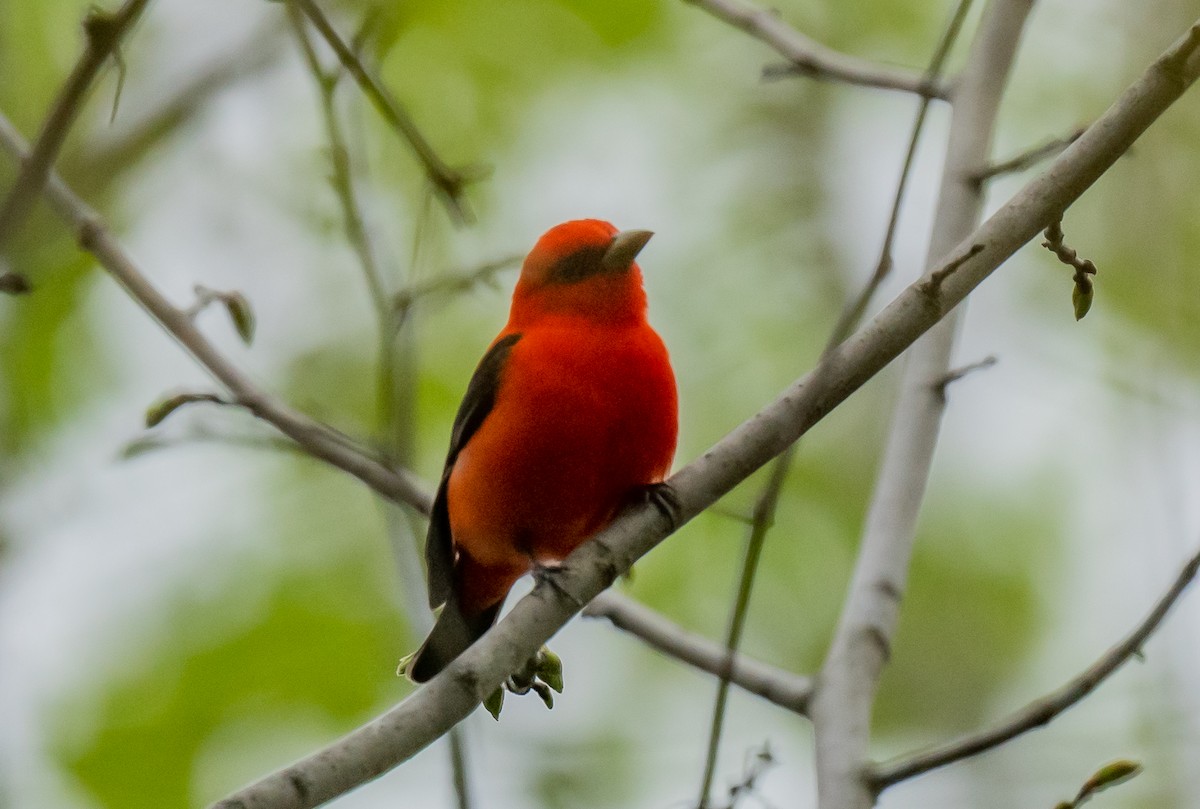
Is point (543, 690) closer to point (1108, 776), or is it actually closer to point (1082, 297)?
point (1108, 776)

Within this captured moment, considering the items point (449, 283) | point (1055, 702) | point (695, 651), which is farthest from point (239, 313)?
point (1055, 702)

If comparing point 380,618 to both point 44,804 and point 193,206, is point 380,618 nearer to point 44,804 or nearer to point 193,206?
point 44,804

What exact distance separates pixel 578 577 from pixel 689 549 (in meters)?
6.68

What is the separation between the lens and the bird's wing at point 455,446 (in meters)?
4.65

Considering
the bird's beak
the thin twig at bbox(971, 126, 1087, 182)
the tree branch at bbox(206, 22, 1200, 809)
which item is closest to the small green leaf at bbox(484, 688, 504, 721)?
the tree branch at bbox(206, 22, 1200, 809)

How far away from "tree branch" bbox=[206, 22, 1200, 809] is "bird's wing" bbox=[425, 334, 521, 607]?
1187 millimetres

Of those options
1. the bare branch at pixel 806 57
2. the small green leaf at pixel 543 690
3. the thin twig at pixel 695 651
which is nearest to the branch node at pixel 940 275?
the small green leaf at pixel 543 690

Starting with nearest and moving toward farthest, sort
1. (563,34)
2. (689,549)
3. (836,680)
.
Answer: (836,680) < (689,549) < (563,34)

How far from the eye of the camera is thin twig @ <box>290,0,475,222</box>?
4.00 metres

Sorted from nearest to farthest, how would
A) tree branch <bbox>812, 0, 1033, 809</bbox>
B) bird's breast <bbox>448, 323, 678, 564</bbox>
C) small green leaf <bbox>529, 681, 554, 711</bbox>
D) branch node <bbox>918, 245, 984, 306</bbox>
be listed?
branch node <bbox>918, 245, 984, 306</bbox>
small green leaf <bbox>529, 681, 554, 711</bbox>
tree branch <bbox>812, 0, 1033, 809</bbox>
bird's breast <bbox>448, 323, 678, 564</bbox>

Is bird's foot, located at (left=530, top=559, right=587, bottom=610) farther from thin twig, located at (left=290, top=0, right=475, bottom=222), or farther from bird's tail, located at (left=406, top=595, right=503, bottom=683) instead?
thin twig, located at (left=290, top=0, right=475, bottom=222)

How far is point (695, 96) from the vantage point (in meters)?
12.3

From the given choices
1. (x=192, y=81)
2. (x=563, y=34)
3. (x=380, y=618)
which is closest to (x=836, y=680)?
(x=192, y=81)

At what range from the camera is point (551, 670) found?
139 inches
